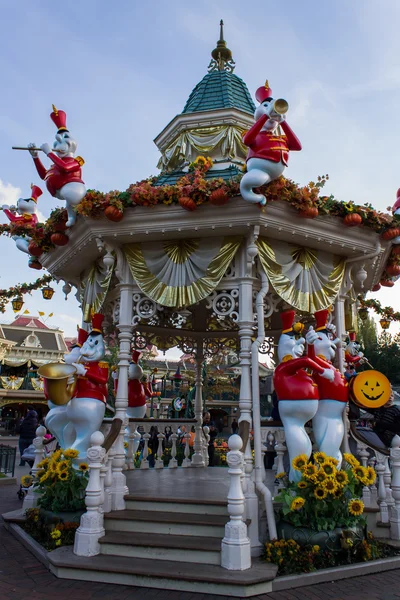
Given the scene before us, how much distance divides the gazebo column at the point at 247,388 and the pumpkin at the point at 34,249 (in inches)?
148

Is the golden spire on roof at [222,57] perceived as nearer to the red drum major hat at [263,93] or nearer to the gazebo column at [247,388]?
the red drum major hat at [263,93]

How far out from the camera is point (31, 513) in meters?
6.64

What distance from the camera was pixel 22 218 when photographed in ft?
26.8

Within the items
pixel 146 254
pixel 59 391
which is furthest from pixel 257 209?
pixel 59 391

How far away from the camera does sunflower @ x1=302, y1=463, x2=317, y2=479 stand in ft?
17.4

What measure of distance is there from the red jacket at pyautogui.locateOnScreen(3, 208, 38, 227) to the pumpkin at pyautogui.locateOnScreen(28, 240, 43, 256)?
1.16 feet

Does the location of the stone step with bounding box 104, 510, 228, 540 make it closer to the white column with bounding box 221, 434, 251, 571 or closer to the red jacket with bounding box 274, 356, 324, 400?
the white column with bounding box 221, 434, 251, 571

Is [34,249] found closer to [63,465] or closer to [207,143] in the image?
[63,465]

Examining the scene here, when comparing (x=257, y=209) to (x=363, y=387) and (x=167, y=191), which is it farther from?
(x=363, y=387)

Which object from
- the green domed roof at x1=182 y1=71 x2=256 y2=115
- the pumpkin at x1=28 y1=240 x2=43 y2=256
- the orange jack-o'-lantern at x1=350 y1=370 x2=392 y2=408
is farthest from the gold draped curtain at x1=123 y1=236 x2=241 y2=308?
the green domed roof at x1=182 y1=71 x2=256 y2=115

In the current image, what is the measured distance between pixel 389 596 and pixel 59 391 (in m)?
4.57

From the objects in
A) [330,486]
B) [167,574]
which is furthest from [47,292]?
[330,486]

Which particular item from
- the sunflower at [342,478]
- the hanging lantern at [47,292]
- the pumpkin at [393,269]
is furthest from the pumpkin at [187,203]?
the hanging lantern at [47,292]

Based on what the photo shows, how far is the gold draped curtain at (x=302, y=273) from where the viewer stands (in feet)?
21.2
